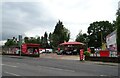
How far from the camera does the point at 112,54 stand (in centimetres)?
4147

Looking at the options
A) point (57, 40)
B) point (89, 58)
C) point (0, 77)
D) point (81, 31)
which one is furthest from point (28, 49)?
point (81, 31)

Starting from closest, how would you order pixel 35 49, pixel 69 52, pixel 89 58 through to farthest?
pixel 89 58 < pixel 35 49 < pixel 69 52

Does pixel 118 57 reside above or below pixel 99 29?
below

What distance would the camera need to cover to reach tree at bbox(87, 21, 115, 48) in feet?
522

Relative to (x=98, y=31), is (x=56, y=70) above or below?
below

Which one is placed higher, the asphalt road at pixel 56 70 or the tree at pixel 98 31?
the tree at pixel 98 31

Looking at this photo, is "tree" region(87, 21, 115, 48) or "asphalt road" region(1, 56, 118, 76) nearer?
"asphalt road" region(1, 56, 118, 76)

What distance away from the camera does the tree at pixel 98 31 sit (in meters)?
159

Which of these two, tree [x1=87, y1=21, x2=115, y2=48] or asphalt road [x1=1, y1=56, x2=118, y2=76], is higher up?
tree [x1=87, y1=21, x2=115, y2=48]

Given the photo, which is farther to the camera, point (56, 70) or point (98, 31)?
point (98, 31)

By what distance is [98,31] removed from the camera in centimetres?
16488

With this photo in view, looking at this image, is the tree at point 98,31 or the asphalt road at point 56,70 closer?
the asphalt road at point 56,70

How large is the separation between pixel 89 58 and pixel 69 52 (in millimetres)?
26582

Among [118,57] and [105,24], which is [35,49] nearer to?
[118,57]
